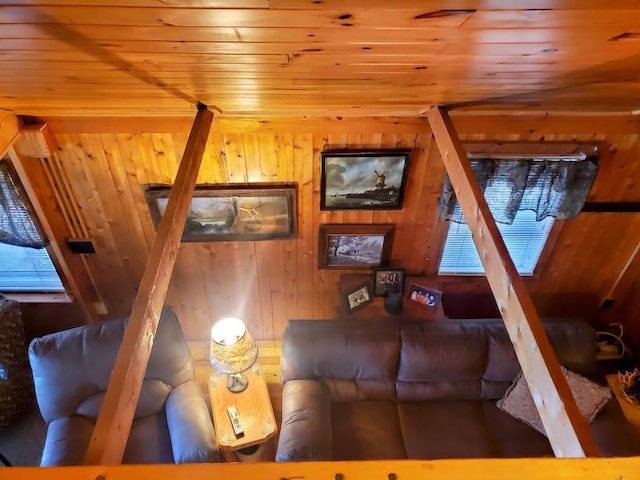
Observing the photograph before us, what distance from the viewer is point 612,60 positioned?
141 cm

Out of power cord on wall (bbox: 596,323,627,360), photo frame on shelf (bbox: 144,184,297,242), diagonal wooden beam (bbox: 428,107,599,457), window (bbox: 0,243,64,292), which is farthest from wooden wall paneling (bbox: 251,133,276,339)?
power cord on wall (bbox: 596,323,627,360)

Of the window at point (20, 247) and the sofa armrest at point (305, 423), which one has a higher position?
the window at point (20, 247)

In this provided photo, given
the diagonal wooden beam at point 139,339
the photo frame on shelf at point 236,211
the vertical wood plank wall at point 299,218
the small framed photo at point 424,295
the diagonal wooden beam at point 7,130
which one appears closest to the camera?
the diagonal wooden beam at point 139,339

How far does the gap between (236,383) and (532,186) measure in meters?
2.46

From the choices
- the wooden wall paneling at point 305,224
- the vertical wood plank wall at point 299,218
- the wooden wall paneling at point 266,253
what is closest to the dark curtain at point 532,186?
the vertical wood plank wall at point 299,218

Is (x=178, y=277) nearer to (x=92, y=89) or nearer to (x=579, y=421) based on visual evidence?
(x=92, y=89)

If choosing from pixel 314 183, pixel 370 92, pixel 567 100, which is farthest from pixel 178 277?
pixel 567 100

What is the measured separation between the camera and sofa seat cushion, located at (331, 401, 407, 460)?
275 centimetres

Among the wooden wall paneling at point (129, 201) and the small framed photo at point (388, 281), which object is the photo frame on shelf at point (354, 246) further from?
the wooden wall paneling at point (129, 201)

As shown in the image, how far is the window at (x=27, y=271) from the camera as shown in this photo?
324 cm

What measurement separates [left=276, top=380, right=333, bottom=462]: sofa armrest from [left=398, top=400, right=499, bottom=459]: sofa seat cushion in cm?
58

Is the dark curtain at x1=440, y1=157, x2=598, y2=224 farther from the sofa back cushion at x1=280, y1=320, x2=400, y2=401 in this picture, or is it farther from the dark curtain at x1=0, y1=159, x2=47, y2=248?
the dark curtain at x1=0, y1=159, x2=47, y2=248

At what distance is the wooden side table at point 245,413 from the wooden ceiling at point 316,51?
1979 millimetres

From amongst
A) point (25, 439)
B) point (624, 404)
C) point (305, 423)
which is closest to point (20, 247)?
point (25, 439)
